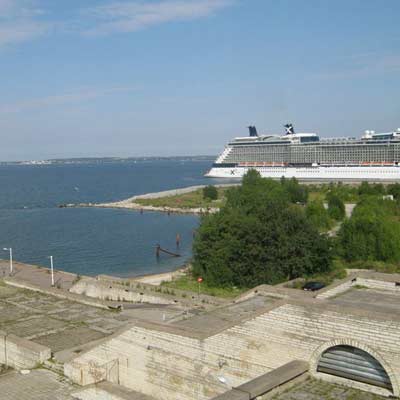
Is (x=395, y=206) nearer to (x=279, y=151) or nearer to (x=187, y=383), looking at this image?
(x=187, y=383)

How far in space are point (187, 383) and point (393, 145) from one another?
83419mm

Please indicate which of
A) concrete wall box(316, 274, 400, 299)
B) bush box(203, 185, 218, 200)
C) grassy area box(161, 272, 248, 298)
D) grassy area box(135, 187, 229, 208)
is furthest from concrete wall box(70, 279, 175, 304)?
bush box(203, 185, 218, 200)

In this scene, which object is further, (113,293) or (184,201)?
(184,201)

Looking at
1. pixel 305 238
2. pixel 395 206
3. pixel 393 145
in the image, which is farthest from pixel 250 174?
pixel 393 145

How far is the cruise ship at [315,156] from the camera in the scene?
3519 inches

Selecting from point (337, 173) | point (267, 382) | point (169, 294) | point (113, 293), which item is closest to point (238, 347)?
point (267, 382)

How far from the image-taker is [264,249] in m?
22.3

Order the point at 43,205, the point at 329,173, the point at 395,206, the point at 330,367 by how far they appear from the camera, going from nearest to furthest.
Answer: the point at 330,367 → the point at 395,206 → the point at 43,205 → the point at 329,173

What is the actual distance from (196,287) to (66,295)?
19.1 ft

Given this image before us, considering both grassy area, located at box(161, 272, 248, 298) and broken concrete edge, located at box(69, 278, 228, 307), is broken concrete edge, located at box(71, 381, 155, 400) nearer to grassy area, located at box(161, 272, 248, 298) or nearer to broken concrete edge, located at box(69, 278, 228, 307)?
broken concrete edge, located at box(69, 278, 228, 307)

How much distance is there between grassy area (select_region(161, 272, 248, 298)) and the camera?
21.6 meters

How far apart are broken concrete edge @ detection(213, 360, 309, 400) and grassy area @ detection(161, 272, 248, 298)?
9.81 metres

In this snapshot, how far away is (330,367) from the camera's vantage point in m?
10.9

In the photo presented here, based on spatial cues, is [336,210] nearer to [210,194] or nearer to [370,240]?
[370,240]
